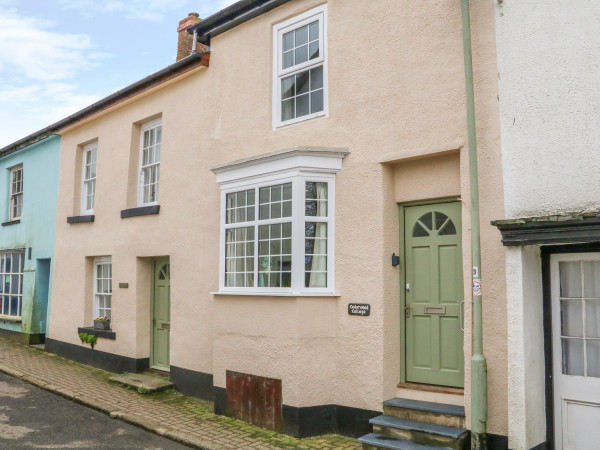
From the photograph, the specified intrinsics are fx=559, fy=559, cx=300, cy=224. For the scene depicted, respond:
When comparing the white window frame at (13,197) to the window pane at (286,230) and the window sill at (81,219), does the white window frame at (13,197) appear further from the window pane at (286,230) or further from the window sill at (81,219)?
the window pane at (286,230)

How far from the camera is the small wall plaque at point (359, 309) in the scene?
7.31m

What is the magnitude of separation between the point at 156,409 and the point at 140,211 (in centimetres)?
405

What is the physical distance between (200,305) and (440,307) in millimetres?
4413

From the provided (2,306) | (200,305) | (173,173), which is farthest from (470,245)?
(2,306)

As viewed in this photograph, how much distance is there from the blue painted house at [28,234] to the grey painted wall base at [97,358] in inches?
45.1

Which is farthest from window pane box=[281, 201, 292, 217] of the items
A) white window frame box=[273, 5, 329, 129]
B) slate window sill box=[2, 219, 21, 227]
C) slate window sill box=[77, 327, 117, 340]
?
slate window sill box=[2, 219, 21, 227]

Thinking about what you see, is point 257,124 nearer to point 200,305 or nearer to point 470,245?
point 200,305

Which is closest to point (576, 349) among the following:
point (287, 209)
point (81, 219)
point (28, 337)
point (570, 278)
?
point (570, 278)

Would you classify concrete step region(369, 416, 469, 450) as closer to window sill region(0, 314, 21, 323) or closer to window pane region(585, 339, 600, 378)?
window pane region(585, 339, 600, 378)

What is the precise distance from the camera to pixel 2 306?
54.0 ft

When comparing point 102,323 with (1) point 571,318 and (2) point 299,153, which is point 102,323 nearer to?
(2) point 299,153

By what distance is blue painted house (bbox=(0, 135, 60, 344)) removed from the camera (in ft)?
47.4

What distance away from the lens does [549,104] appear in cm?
580

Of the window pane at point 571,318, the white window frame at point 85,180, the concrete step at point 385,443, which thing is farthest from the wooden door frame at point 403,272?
the white window frame at point 85,180
